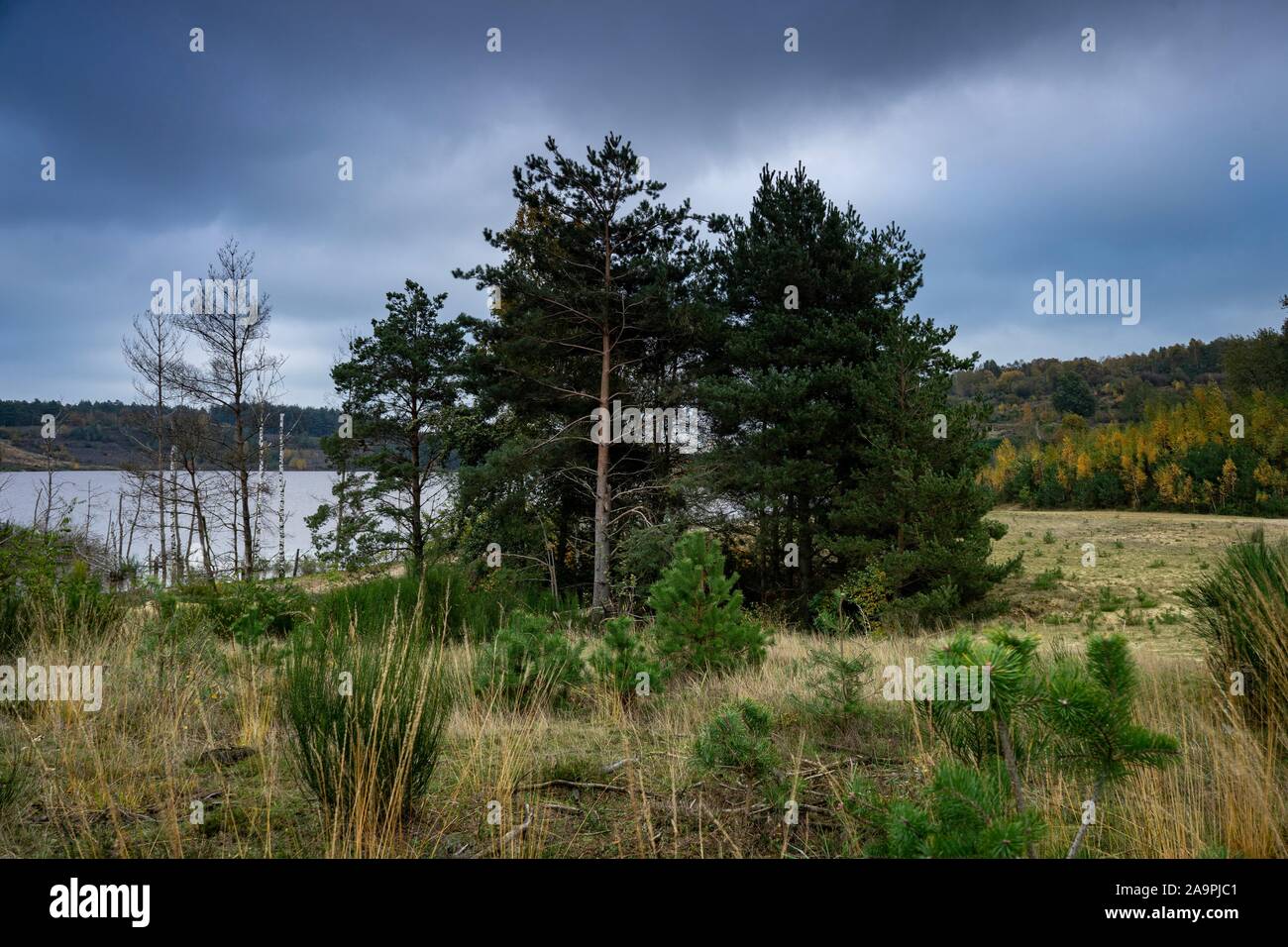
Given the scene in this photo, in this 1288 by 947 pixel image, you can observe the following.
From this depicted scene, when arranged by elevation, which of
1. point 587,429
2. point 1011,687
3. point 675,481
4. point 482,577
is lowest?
point 482,577

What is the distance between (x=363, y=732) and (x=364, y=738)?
0.08 metres

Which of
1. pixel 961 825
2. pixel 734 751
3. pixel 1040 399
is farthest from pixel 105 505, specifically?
pixel 1040 399

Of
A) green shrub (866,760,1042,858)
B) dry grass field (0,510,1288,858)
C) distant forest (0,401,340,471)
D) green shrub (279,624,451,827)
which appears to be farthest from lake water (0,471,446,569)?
green shrub (866,760,1042,858)

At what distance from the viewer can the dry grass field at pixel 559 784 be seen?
105 inches

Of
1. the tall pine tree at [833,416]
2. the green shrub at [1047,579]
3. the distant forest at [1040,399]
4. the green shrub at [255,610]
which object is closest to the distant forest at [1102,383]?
the distant forest at [1040,399]

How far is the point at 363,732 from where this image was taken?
2775 mm

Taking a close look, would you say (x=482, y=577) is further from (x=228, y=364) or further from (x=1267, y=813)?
(x=1267, y=813)

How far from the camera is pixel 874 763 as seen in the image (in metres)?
3.53

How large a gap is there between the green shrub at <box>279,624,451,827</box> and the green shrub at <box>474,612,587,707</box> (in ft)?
6.80

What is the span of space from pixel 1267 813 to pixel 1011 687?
1.67 meters

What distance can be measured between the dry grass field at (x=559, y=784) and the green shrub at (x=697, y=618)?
63cm

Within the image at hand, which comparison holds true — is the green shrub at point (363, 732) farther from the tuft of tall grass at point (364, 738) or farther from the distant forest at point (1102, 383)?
the distant forest at point (1102, 383)

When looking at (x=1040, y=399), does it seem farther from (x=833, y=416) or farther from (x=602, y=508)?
(x=602, y=508)
